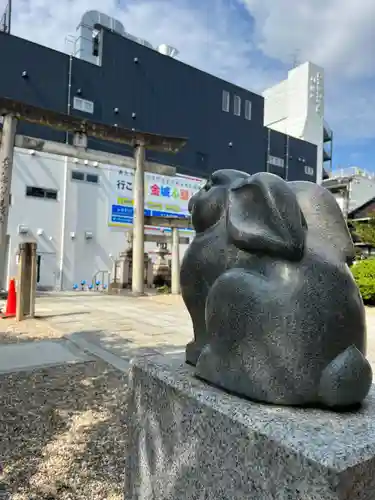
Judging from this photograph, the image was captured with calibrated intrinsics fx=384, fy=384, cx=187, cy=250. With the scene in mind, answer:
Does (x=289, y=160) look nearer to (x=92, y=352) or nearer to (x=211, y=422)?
(x=92, y=352)

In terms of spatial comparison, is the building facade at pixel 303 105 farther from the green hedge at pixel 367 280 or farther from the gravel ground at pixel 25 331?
the gravel ground at pixel 25 331

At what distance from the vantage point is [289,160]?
26469 mm

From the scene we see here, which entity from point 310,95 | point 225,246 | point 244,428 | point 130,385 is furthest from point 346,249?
point 310,95

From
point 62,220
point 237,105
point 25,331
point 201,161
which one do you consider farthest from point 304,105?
point 25,331

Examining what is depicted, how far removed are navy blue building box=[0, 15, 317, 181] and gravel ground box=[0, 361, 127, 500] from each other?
14796mm

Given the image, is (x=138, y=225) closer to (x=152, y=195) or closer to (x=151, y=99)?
(x=152, y=195)

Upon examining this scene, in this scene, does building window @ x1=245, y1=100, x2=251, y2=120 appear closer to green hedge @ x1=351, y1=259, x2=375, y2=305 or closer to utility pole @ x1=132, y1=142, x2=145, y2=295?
utility pole @ x1=132, y1=142, x2=145, y2=295

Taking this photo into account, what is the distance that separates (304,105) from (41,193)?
20.8 metres

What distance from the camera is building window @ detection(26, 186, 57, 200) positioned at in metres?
15.7

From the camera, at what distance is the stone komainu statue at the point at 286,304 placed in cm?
136

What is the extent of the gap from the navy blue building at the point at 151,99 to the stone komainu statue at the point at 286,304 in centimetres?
1648

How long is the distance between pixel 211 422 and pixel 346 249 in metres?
0.83

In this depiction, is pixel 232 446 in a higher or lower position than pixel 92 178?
lower

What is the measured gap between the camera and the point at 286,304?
1.39 m
